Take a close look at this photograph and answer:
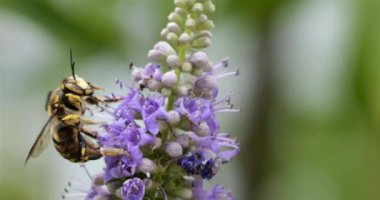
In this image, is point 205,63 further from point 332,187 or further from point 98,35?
point 98,35

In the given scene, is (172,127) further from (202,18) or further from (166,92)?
(202,18)

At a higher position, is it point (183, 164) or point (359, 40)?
point (359, 40)

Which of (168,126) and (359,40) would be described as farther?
(359,40)

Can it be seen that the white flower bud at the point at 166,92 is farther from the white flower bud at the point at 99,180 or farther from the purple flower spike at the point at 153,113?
the white flower bud at the point at 99,180

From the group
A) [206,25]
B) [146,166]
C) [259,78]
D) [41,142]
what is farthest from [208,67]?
[259,78]

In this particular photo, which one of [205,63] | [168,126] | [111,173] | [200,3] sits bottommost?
[111,173]

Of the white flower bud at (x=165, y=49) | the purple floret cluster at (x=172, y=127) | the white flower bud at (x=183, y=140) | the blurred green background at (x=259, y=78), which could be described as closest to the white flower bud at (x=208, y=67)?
the purple floret cluster at (x=172, y=127)

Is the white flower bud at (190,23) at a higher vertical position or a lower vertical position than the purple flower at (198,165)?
higher

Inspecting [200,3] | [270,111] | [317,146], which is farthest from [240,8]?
[200,3]
